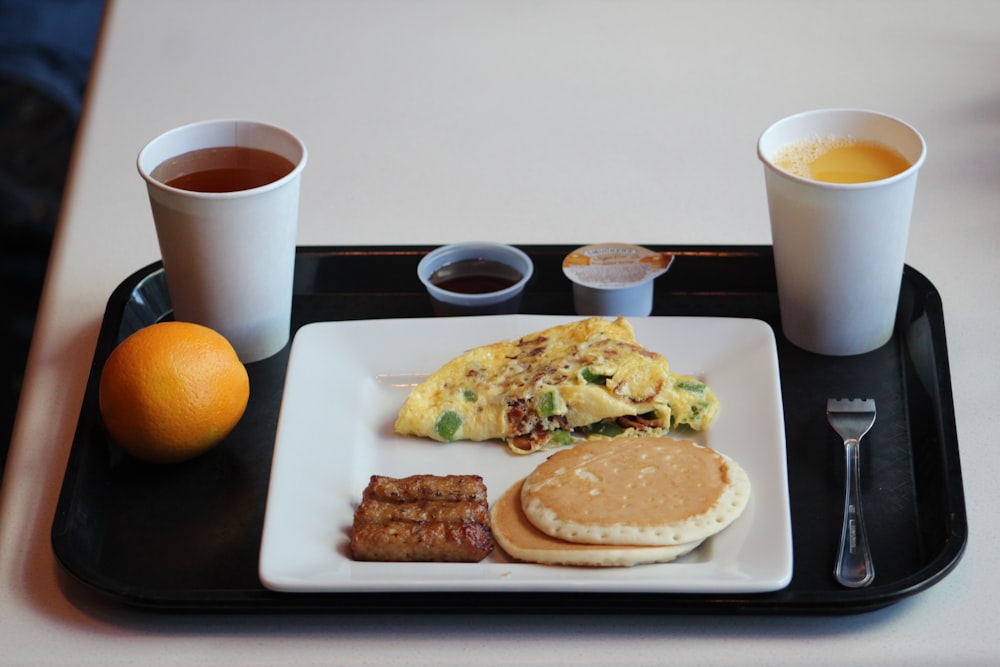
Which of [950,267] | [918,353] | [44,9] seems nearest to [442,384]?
[918,353]

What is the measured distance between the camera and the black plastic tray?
1.40m

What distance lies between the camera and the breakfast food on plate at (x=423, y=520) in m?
1.44

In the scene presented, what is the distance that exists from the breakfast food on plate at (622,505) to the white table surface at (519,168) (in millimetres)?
89

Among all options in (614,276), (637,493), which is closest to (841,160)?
(614,276)

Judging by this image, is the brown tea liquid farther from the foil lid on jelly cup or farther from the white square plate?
the foil lid on jelly cup

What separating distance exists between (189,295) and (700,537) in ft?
2.97

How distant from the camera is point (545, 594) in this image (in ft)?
4.53

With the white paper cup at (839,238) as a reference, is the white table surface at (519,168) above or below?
below

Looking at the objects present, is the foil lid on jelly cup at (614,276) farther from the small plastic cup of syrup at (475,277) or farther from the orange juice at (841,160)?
the orange juice at (841,160)

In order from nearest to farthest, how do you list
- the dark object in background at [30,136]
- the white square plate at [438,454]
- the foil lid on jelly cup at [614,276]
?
the white square plate at [438,454] → the foil lid on jelly cup at [614,276] → the dark object in background at [30,136]

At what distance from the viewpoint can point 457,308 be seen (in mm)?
1916

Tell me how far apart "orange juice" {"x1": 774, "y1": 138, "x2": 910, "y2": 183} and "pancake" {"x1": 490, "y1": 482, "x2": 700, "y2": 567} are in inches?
26.2

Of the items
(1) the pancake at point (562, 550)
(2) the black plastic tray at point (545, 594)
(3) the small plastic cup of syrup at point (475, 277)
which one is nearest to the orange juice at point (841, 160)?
(2) the black plastic tray at point (545, 594)

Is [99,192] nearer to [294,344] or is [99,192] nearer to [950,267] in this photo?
[294,344]
